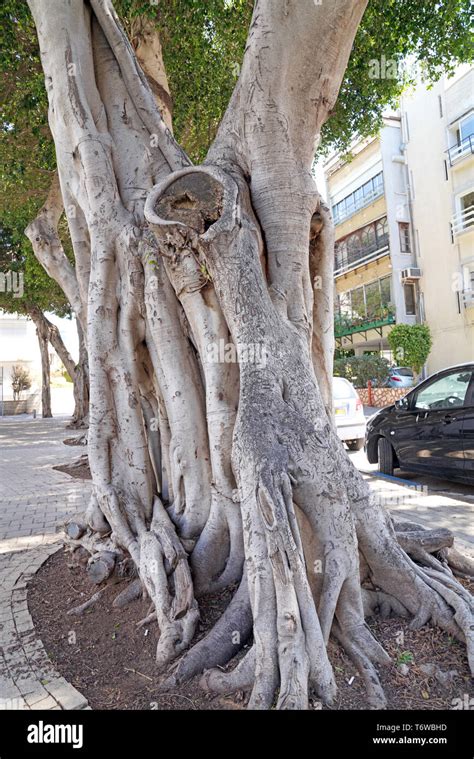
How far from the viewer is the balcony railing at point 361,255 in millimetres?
26672

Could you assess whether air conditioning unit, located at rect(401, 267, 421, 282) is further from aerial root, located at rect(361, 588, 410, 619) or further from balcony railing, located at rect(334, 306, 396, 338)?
aerial root, located at rect(361, 588, 410, 619)

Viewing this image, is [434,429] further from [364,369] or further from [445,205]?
[445,205]

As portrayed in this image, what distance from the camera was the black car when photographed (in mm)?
6691

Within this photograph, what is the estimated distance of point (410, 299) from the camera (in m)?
26.1

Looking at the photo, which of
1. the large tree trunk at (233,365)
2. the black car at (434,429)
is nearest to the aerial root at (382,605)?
the large tree trunk at (233,365)

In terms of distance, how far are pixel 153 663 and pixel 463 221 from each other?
23.9 metres

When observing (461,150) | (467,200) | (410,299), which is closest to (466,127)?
(461,150)

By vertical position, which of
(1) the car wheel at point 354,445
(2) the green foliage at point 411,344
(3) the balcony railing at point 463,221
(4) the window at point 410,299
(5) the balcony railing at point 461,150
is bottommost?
(1) the car wheel at point 354,445

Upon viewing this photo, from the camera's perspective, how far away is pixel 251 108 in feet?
12.3

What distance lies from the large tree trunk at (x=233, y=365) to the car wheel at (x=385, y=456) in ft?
14.7

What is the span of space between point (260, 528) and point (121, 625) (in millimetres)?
1457

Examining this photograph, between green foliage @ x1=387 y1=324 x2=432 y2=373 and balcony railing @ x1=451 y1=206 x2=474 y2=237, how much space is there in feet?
15.2

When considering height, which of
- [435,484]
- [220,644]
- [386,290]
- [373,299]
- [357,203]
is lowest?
[435,484]

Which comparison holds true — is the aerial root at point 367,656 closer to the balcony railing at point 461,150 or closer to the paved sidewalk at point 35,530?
the paved sidewalk at point 35,530
